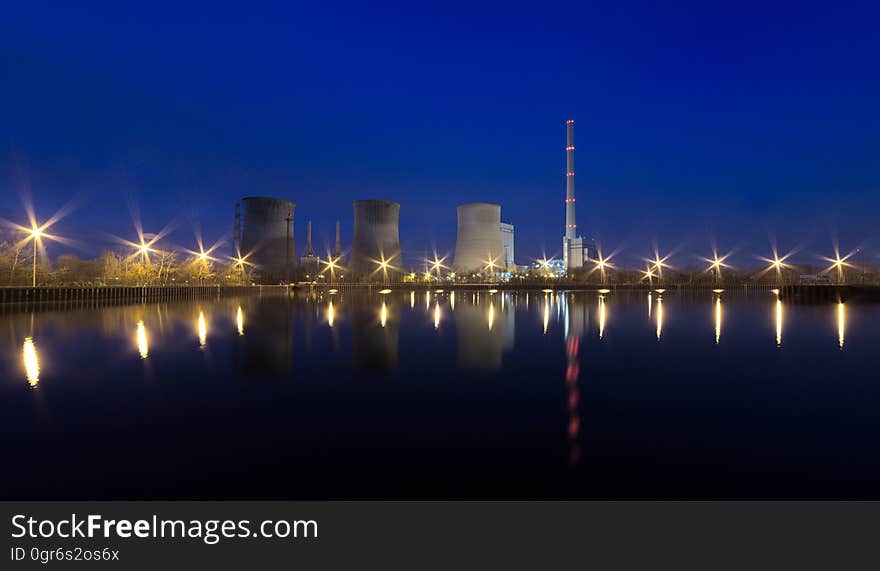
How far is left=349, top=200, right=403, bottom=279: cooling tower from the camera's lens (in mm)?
56812

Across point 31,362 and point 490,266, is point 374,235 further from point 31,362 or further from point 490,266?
point 31,362

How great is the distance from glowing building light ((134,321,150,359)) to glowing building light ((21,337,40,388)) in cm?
134

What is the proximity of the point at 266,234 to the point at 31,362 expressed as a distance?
53.1 m

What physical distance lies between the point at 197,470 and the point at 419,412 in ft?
6.33

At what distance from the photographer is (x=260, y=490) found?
2703mm

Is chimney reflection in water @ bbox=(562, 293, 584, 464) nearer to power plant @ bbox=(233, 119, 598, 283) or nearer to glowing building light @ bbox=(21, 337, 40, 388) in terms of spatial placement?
glowing building light @ bbox=(21, 337, 40, 388)

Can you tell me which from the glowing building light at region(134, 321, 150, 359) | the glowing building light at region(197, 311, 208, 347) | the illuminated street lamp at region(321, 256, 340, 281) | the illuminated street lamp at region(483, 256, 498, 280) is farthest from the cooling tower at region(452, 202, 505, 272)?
the glowing building light at region(134, 321, 150, 359)

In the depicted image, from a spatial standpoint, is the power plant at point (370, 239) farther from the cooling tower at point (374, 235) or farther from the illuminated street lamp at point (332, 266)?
the illuminated street lamp at point (332, 266)

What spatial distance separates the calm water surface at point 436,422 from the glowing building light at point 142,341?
13 cm

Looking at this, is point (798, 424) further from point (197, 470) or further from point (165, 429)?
point (165, 429)

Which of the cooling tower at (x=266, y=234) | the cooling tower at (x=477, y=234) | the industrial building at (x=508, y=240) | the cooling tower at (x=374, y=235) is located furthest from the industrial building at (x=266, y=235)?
the industrial building at (x=508, y=240)

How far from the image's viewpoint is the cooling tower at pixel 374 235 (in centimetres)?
5681

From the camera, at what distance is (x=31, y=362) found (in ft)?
22.4

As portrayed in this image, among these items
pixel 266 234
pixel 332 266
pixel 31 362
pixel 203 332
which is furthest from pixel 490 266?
pixel 31 362
